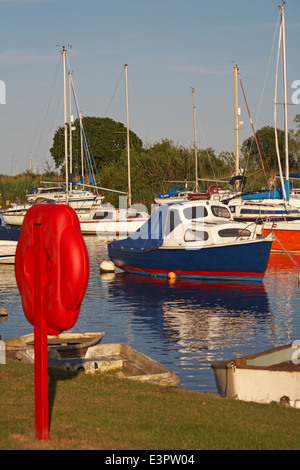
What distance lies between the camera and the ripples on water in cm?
1784

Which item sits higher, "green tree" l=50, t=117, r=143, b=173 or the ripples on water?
"green tree" l=50, t=117, r=143, b=173

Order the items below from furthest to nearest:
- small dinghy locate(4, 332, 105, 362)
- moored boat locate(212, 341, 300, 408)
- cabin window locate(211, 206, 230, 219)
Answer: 1. cabin window locate(211, 206, 230, 219)
2. small dinghy locate(4, 332, 105, 362)
3. moored boat locate(212, 341, 300, 408)

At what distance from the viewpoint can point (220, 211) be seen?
1323 inches

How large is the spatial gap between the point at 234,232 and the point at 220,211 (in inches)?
97.1

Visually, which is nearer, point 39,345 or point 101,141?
point 39,345

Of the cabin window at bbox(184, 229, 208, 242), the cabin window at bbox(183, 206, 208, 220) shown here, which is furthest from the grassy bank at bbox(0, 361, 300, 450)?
the cabin window at bbox(183, 206, 208, 220)

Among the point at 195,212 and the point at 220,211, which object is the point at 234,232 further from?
the point at 220,211

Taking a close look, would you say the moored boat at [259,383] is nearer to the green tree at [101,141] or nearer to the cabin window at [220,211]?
the cabin window at [220,211]

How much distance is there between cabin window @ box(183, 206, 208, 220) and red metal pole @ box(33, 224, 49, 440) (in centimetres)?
2445

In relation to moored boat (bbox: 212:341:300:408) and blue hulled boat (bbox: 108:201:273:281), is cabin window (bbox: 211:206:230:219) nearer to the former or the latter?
blue hulled boat (bbox: 108:201:273:281)

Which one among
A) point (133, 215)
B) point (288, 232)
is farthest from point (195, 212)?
point (133, 215)

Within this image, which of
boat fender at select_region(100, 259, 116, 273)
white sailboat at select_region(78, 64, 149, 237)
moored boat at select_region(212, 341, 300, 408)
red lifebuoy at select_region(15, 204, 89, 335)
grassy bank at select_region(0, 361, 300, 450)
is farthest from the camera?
white sailboat at select_region(78, 64, 149, 237)

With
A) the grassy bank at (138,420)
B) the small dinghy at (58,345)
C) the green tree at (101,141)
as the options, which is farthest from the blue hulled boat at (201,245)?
the green tree at (101,141)

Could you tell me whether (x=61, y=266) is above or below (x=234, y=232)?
above
